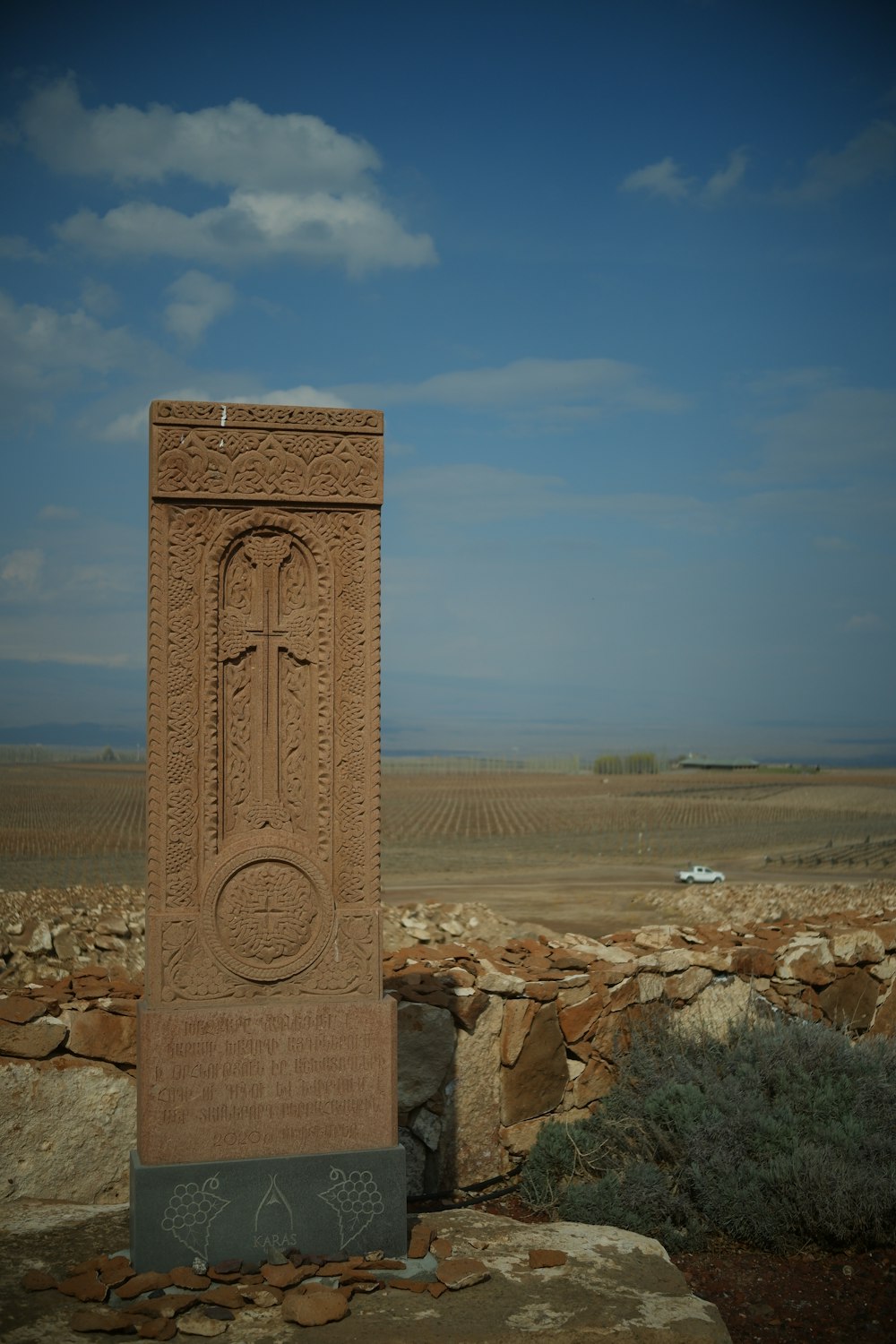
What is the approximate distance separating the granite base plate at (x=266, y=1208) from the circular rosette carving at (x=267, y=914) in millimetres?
887

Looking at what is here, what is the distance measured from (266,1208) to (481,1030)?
6.91 ft

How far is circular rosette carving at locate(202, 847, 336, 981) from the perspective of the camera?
206 inches

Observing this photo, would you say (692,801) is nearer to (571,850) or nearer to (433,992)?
(571,850)

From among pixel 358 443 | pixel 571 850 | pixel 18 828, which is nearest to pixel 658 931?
pixel 358 443

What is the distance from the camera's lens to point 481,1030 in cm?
690

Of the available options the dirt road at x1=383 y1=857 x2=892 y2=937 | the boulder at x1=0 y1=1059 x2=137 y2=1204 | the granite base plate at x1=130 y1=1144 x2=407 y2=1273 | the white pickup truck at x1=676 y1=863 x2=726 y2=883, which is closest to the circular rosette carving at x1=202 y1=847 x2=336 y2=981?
the granite base plate at x1=130 y1=1144 x2=407 y2=1273

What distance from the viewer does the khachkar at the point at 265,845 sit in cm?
511

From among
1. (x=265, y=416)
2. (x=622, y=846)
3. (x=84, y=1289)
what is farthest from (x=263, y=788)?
(x=622, y=846)

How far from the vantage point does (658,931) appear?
9.98 m

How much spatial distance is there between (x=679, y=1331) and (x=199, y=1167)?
2176mm

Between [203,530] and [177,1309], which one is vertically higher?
[203,530]

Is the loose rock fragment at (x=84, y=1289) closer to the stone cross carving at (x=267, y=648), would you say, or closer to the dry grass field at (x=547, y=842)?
the stone cross carving at (x=267, y=648)

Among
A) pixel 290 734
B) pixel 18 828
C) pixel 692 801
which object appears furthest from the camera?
pixel 692 801

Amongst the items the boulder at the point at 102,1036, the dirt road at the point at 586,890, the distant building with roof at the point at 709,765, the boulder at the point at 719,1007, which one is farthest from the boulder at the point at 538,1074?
the distant building with roof at the point at 709,765
